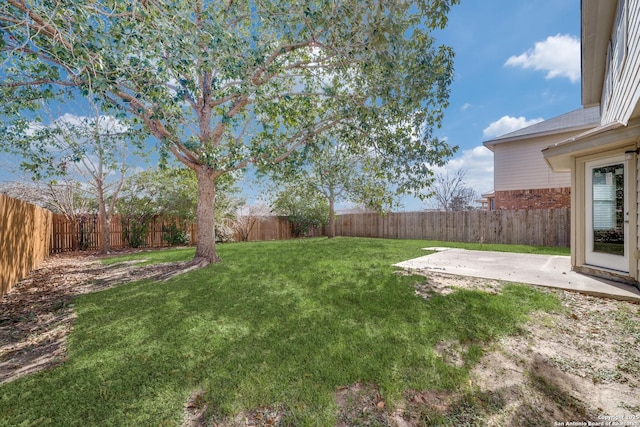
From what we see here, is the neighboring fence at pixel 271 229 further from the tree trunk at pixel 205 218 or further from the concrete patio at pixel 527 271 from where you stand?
the concrete patio at pixel 527 271

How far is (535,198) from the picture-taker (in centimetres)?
1148

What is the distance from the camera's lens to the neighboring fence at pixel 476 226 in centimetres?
970

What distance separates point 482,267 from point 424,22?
469 centimetres

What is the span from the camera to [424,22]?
4.40 metres

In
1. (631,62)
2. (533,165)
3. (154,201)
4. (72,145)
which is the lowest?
(154,201)

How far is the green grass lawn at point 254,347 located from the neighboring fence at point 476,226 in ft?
26.0

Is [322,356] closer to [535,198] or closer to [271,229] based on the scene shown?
[535,198]

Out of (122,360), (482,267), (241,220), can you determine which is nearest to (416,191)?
(482,267)

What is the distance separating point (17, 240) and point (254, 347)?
6116 millimetres

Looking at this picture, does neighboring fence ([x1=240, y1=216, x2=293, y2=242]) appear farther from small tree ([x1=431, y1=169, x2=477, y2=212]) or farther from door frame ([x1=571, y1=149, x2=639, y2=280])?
door frame ([x1=571, y1=149, x2=639, y2=280])

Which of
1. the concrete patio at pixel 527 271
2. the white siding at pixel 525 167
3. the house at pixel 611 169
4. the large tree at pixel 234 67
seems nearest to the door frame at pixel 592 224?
the house at pixel 611 169

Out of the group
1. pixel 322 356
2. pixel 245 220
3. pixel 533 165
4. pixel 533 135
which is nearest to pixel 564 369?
pixel 322 356

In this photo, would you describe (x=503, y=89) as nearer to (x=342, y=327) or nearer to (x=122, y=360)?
(x=342, y=327)

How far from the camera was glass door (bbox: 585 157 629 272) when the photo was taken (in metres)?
4.20
